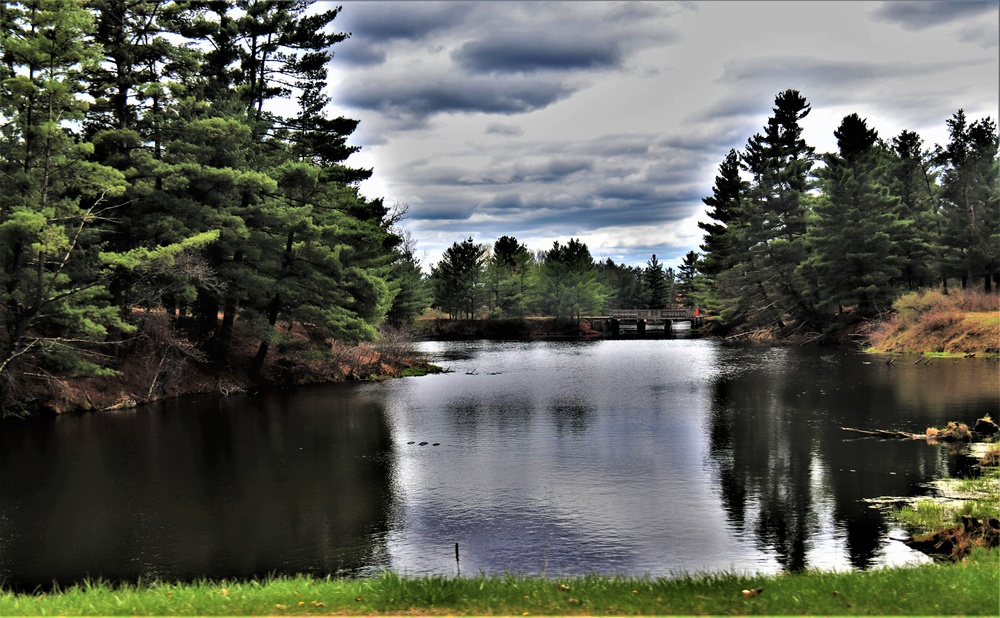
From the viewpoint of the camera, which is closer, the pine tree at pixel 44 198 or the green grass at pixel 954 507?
the green grass at pixel 954 507

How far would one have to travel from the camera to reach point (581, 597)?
29.8ft

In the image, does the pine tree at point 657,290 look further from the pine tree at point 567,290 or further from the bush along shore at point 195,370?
the bush along shore at point 195,370

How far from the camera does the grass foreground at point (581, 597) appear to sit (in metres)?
8.21

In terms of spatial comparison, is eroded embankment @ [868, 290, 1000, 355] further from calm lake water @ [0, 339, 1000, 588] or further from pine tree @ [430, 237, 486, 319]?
pine tree @ [430, 237, 486, 319]

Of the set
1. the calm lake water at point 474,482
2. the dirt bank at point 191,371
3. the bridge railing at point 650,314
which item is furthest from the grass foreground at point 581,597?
the bridge railing at point 650,314

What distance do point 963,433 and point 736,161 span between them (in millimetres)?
88731

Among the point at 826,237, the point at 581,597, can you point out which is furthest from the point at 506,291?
the point at 581,597

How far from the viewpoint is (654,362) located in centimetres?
5812

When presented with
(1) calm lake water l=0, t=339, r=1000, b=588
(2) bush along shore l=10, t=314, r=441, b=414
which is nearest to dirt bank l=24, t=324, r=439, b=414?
(2) bush along shore l=10, t=314, r=441, b=414

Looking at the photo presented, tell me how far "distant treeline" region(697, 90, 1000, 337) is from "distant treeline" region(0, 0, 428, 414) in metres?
44.9

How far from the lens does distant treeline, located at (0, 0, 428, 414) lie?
95.0ft

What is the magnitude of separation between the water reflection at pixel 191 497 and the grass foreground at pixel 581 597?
3.03 metres

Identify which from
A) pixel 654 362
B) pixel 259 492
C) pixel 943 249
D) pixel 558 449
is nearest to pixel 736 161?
pixel 943 249

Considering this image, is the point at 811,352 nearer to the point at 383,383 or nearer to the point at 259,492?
the point at 383,383
